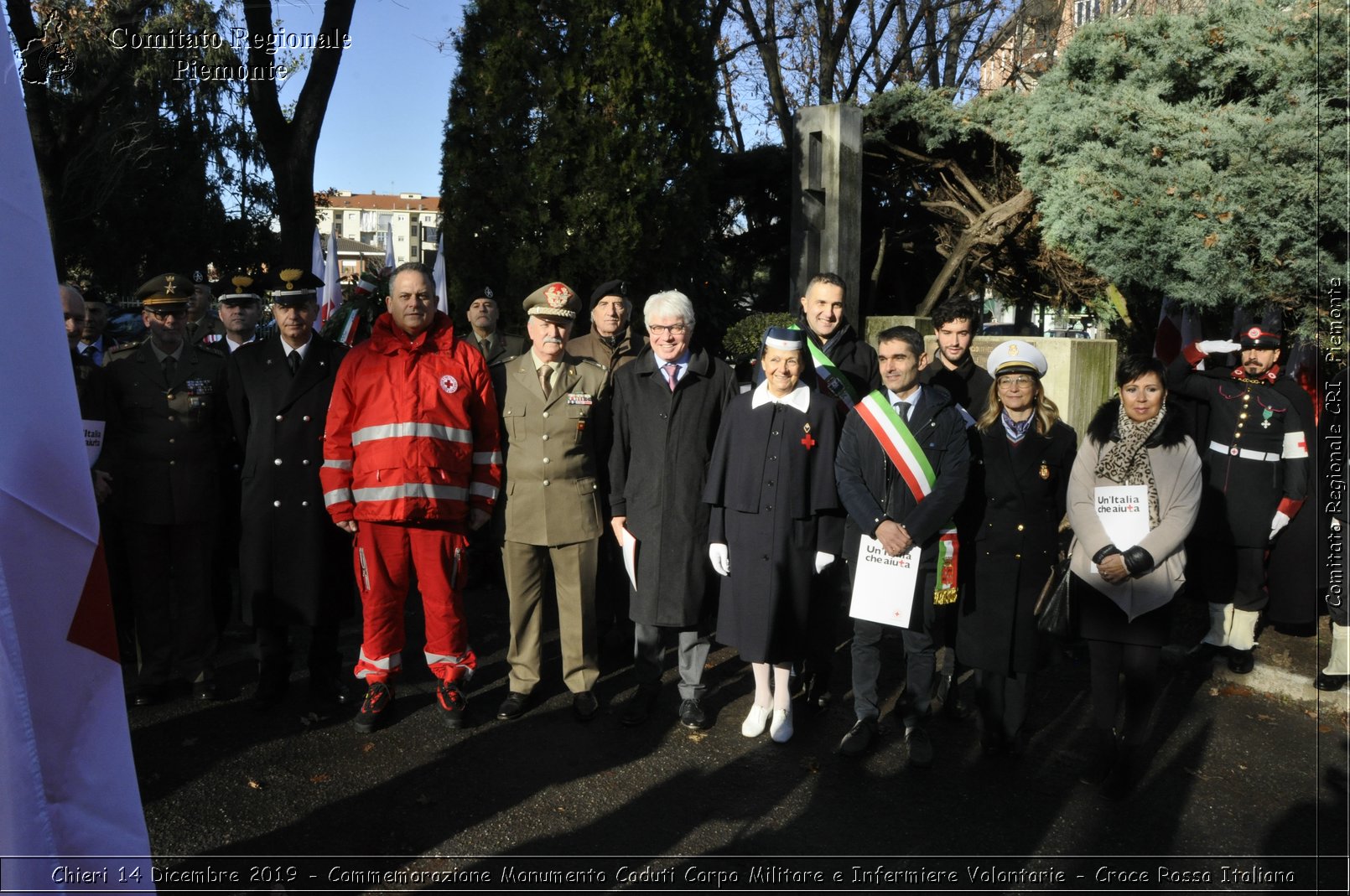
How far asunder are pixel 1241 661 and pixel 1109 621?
217 cm

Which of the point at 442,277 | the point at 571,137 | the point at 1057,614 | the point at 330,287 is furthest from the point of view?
the point at 330,287

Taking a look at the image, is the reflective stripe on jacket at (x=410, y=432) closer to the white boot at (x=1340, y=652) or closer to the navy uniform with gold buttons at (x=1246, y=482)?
the navy uniform with gold buttons at (x=1246, y=482)

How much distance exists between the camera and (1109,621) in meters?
4.38

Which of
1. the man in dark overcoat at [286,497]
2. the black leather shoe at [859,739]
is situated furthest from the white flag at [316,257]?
the black leather shoe at [859,739]

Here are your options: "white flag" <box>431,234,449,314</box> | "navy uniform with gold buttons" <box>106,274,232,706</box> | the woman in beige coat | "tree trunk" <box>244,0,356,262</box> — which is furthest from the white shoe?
"tree trunk" <box>244,0,356,262</box>

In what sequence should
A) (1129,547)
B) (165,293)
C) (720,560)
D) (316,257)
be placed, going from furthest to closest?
(316,257), (165,293), (720,560), (1129,547)

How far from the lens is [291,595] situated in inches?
203

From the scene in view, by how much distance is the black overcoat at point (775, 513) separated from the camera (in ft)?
15.8

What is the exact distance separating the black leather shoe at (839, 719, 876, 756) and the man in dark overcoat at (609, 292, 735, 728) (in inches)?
28.4

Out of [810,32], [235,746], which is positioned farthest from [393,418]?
[810,32]

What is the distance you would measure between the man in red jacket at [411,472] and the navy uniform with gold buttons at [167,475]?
86 cm

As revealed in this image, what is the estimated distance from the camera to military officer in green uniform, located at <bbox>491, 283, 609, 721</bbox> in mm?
5160

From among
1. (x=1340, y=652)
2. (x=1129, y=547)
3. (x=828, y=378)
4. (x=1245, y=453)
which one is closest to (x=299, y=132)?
(x=828, y=378)

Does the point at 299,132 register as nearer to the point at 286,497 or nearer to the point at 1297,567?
the point at 286,497
